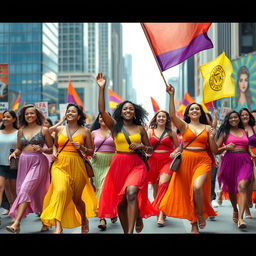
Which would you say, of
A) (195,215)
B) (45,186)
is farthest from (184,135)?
(45,186)

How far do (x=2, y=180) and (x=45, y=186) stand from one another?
1.17 m

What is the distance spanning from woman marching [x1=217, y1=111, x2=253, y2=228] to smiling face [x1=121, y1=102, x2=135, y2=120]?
2278 millimetres

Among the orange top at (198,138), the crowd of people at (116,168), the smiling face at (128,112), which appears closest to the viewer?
the crowd of people at (116,168)

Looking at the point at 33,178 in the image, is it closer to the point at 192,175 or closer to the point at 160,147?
the point at 192,175

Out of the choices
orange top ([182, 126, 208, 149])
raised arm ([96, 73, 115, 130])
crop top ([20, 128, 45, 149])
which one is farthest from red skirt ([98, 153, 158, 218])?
crop top ([20, 128, 45, 149])

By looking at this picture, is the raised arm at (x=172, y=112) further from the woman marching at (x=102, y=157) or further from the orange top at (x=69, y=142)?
the woman marching at (x=102, y=157)

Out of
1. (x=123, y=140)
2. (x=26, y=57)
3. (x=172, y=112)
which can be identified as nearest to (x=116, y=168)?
(x=123, y=140)

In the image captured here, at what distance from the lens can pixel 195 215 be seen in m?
7.52

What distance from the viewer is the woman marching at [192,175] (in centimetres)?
752

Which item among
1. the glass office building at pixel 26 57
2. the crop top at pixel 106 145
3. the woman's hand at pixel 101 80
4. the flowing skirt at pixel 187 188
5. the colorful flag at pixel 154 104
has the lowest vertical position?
the flowing skirt at pixel 187 188

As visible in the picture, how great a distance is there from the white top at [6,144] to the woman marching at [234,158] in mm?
3663

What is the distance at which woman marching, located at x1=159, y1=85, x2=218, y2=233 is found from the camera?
7520 mm

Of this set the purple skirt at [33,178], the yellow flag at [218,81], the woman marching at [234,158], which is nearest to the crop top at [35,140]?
the purple skirt at [33,178]
